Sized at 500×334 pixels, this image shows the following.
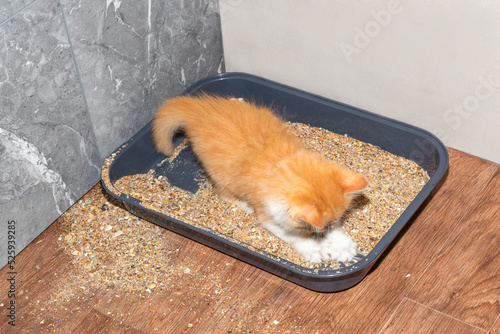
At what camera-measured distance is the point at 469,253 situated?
179 centimetres

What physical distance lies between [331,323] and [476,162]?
0.84 m

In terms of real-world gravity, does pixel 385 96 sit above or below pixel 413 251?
above

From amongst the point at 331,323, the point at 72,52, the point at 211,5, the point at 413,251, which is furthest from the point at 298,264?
the point at 211,5

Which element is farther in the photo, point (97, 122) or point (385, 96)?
point (385, 96)

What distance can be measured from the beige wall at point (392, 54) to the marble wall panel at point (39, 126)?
2.42 ft

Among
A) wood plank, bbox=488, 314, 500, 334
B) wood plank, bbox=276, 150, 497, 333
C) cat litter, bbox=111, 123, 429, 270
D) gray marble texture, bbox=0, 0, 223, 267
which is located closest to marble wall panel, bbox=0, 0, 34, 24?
gray marble texture, bbox=0, 0, 223, 267

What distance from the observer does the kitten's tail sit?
74.2 inches

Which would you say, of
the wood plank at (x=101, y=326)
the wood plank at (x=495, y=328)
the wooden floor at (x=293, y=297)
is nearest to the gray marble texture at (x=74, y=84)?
the wooden floor at (x=293, y=297)

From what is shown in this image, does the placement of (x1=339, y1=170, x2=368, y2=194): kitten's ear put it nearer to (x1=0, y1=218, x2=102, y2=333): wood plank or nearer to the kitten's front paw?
the kitten's front paw

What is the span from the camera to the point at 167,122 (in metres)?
1.90

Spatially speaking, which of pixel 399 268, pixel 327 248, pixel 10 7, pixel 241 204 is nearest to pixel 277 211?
pixel 327 248

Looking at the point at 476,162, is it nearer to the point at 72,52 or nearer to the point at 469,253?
the point at 469,253

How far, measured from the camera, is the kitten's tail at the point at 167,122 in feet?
6.18

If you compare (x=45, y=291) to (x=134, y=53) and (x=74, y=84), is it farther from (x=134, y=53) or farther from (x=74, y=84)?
(x=134, y=53)
